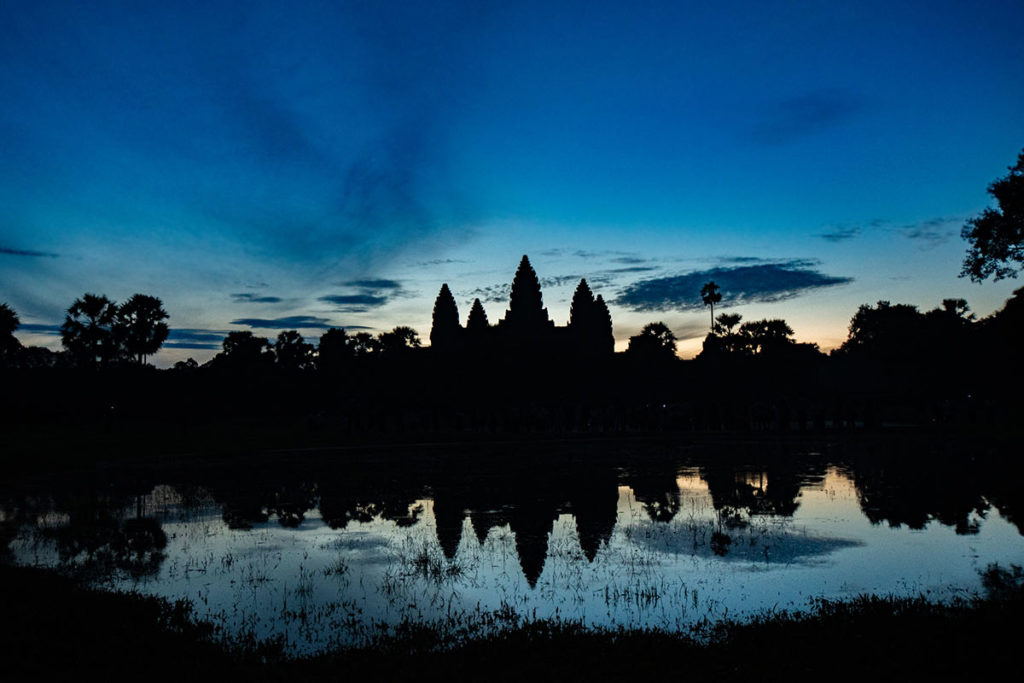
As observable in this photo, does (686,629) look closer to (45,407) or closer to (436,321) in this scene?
(45,407)

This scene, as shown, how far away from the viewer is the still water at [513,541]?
1015 cm

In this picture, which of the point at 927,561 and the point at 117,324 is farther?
the point at 117,324

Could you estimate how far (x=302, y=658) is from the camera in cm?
780

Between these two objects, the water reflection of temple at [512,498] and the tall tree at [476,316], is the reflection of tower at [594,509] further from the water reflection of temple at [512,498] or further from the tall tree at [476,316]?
the tall tree at [476,316]

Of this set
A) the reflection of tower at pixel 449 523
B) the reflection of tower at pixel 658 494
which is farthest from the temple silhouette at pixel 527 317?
the reflection of tower at pixel 449 523

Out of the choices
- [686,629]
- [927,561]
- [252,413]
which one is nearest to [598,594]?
[686,629]

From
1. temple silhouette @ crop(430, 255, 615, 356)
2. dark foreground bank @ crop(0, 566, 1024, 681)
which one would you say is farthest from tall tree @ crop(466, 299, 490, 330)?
dark foreground bank @ crop(0, 566, 1024, 681)

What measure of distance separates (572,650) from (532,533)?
8.07 m

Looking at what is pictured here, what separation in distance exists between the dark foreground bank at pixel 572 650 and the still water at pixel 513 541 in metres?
0.88

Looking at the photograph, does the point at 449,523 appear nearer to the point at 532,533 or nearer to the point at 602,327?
the point at 532,533

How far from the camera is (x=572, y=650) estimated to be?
7.62 m

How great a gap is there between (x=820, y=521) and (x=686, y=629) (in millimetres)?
9567

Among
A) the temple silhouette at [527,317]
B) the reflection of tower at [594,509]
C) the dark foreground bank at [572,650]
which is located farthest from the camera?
the temple silhouette at [527,317]

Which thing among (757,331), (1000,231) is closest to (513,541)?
(1000,231)
